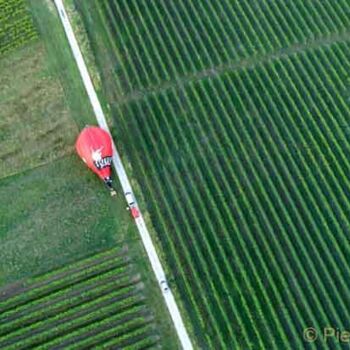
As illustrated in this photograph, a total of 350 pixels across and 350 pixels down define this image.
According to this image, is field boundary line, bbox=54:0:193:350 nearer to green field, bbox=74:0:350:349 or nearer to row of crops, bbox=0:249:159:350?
green field, bbox=74:0:350:349

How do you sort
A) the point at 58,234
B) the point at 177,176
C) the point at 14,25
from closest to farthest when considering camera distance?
the point at 58,234, the point at 177,176, the point at 14,25

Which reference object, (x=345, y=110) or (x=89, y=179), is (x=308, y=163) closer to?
(x=345, y=110)

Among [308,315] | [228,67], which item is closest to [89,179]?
[228,67]
